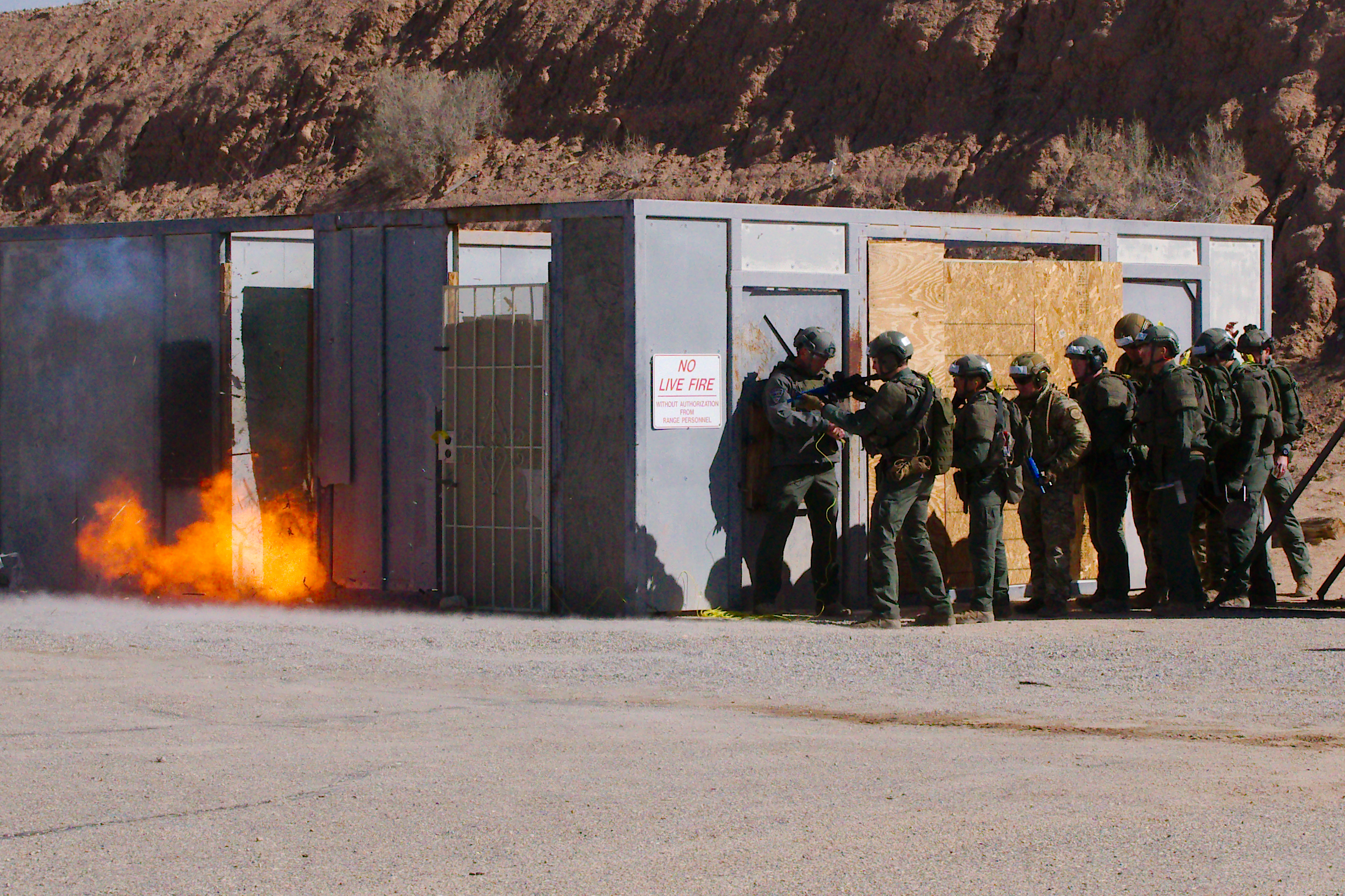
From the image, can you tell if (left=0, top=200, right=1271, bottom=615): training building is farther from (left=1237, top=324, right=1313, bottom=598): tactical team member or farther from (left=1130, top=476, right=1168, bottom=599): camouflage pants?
(left=1237, top=324, right=1313, bottom=598): tactical team member

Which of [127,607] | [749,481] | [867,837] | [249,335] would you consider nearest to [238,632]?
[127,607]

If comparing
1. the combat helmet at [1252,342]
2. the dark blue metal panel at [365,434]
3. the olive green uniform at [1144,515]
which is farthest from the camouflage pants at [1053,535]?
the dark blue metal panel at [365,434]

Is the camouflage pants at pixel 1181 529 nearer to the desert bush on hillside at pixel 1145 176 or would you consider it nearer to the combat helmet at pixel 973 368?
the combat helmet at pixel 973 368

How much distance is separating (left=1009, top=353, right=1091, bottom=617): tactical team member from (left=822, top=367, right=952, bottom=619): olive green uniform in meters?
1.05

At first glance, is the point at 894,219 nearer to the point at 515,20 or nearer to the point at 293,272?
the point at 293,272

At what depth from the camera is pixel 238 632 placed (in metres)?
10.3

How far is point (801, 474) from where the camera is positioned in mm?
11219

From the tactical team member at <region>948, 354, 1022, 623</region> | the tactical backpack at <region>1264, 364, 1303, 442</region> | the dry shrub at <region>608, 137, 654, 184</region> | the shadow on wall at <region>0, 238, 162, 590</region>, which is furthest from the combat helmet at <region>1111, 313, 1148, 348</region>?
the dry shrub at <region>608, 137, 654, 184</region>

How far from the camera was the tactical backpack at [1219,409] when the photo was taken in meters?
11.3

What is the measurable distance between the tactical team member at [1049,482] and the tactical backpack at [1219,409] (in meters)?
0.92

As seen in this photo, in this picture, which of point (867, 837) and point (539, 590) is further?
point (539, 590)

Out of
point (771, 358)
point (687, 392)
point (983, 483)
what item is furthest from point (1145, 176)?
point (687, 392)

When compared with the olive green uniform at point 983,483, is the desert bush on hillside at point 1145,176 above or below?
above

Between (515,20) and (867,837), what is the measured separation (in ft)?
113
